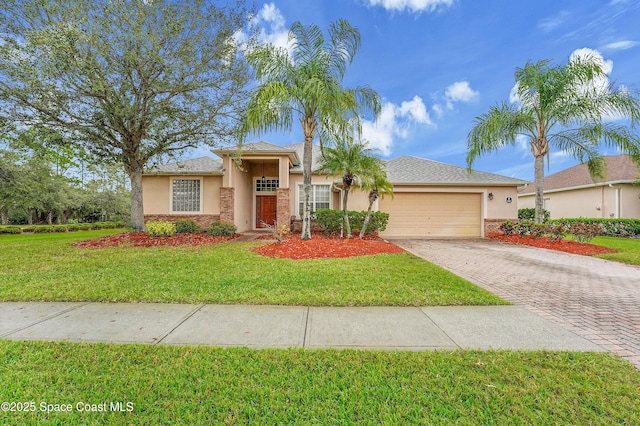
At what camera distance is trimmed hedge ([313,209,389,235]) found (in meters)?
13.3

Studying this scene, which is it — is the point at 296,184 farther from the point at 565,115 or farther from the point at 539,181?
the point at 565,115

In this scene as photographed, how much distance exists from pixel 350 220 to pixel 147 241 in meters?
8.76

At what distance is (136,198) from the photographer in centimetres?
1280

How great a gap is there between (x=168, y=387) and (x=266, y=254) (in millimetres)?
6170

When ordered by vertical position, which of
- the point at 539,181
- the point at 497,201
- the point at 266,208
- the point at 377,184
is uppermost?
the point at 539,181

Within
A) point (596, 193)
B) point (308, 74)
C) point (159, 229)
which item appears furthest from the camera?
point (596, 193)

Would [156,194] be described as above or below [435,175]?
below

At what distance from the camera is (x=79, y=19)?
971cm

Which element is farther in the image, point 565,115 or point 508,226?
point 508,226

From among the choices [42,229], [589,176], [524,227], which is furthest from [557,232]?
[42,229]

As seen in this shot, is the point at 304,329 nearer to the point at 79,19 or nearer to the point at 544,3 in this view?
the point at 79,19

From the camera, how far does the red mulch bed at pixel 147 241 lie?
10.7 metres

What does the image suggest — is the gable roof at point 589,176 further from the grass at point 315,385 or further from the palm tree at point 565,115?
the grass at point 315,385

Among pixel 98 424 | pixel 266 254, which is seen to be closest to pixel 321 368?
pixel 98 424
